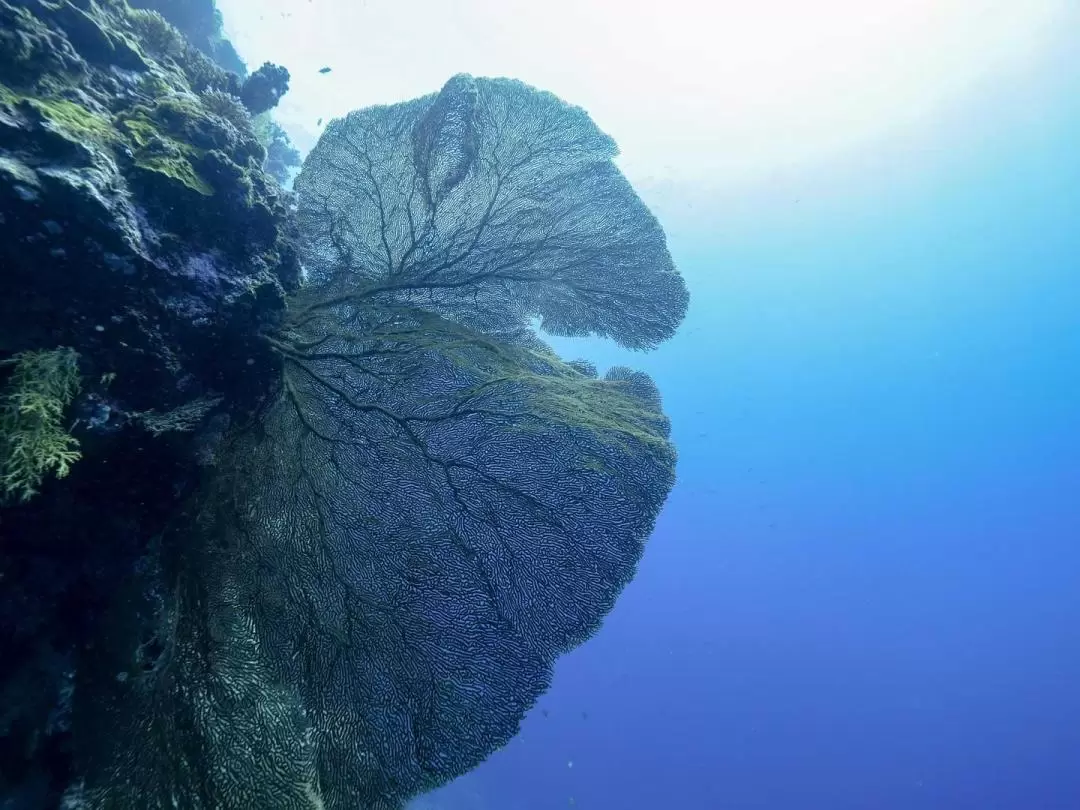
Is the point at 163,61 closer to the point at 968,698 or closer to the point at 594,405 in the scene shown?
the point at 594,405

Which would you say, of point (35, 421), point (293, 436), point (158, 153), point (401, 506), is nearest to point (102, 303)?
point (35, 421)

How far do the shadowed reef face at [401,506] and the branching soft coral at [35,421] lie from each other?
1092 millimetres

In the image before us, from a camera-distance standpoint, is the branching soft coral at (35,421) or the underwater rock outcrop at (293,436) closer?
the branching soft coral at (35,421)

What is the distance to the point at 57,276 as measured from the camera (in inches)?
96.2

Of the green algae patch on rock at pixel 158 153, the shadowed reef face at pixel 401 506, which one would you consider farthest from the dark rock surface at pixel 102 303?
the shadowed reef face at pixel 401 506

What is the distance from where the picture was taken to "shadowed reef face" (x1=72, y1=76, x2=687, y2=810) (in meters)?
3.01

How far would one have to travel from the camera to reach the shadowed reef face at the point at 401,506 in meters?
3.01

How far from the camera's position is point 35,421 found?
2230 millimetres


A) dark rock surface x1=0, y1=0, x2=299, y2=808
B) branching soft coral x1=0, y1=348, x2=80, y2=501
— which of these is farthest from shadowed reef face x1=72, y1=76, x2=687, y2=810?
branching soft coral x1=0, y1=348, x2=80, y2=501

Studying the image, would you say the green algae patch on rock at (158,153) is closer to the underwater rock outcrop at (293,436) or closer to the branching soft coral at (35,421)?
the underwater rock outcrop at (293,436)

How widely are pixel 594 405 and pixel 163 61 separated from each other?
15.3 feet

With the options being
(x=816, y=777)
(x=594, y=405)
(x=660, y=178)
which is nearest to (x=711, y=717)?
(x=816, y=777)

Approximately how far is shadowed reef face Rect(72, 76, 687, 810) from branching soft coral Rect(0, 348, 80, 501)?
1092 mm

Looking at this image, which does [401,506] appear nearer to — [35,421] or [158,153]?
[35,421]
